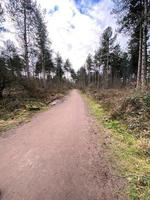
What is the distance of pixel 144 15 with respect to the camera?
10734mm

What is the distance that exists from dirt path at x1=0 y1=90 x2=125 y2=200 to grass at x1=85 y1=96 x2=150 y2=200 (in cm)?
41

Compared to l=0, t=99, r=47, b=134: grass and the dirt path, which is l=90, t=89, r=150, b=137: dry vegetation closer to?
the dirt path

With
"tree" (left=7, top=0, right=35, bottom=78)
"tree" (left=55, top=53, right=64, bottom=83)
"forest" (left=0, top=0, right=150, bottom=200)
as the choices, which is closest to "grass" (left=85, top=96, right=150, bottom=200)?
"forest" (left=0, top=0, right=150, bottom=200)

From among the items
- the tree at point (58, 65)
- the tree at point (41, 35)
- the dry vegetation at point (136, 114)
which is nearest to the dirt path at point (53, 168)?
the dry vegetation at point (136, 114)

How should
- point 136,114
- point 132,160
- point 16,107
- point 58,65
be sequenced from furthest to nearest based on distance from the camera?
point 58,65
point 16,107
point 136,114
point 132,160

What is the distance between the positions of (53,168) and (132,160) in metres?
2.16

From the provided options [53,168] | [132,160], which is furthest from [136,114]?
[53,168]

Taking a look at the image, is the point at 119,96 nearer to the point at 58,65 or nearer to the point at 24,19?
the point at 24,19

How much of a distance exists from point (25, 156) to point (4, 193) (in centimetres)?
160

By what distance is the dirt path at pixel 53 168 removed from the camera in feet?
10.2

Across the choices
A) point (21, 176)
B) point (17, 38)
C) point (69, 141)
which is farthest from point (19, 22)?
point (21, 176)

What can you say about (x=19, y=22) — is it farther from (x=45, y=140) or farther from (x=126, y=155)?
(x=126, y=155)

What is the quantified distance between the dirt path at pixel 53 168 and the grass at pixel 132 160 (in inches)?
16.1

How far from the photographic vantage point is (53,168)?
13.1ft
